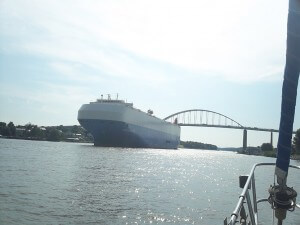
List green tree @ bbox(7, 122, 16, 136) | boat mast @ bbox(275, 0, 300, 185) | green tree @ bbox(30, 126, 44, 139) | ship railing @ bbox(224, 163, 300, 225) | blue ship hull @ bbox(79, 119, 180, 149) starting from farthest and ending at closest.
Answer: green tree @ bbox(7, 122, 16, 136), green tree @ bbox(30, 126, 44, 139), blue ship hull @ bbox(79, 119, 180, 149), ship railing @ bbox(224, 163, 300, 225), boat mast @ bbox(275, 0, 300, 185)

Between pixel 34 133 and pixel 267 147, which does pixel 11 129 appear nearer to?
pixel 34 133

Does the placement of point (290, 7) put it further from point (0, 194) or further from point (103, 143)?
point (103, 143)

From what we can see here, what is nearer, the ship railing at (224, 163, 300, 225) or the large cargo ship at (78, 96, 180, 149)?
the ship railing at (224, 163, 300, 225)

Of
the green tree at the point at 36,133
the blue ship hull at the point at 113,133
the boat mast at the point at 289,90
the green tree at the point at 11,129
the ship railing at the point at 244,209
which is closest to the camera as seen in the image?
the boat mast at the point at 289,90

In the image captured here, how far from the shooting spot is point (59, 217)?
12719 mm

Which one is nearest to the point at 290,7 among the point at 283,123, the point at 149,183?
the point at 283,123

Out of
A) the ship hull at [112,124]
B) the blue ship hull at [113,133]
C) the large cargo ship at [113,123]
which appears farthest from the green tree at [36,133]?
the blue ship hull at [113,133]

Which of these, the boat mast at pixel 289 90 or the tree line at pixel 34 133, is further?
the tree line at pixel 34 133

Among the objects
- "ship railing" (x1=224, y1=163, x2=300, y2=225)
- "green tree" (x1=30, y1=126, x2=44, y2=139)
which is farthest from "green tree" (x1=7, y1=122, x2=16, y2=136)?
"ship railing" (x1=224, y1=163, x2=300, y2=225)

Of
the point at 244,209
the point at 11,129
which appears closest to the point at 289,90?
the point at 244,209

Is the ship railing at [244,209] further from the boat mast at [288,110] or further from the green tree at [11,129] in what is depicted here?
the green tree at [11,129]

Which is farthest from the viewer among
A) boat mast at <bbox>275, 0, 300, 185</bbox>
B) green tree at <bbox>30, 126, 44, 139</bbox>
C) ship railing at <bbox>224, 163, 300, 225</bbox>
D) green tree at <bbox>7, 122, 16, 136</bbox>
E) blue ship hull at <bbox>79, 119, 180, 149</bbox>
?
green tree at <bbox>7, 122, 16, 136</bbox>

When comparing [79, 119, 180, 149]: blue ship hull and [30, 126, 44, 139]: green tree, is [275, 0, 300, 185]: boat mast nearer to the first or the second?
[79, 119, 180, 149]: blue ship hull

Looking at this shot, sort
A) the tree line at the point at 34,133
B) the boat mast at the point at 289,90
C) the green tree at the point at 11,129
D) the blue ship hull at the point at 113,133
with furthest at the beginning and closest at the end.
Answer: the green tree at the point at 11,129 < the tree line at the point at 34,133 < the blue ship hull at the point at 113,133 < the boat mast at the point at 289,90
